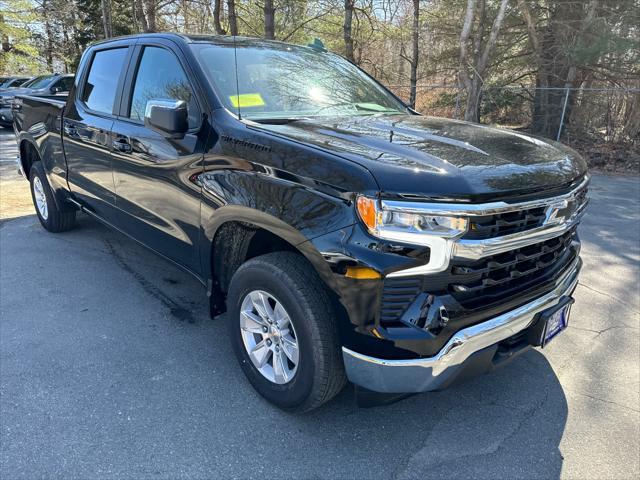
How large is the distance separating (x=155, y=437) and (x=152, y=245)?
156cm

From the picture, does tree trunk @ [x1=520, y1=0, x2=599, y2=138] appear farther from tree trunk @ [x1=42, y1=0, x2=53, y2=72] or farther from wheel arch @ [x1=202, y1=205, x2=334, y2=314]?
tree trunk @ [x1=42, y1=0, x2=53, y2=72]

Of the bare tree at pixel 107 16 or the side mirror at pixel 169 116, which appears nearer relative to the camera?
the side mirror at pixel 169 116

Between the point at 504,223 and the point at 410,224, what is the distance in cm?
43

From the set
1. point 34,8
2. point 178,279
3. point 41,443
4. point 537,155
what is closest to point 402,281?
point 537,155

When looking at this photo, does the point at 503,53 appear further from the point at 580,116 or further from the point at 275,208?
the point at 275,208

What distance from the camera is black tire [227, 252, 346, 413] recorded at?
2.18m

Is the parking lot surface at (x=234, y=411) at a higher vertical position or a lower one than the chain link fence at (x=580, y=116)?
lower

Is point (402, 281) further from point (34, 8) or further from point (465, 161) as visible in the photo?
point (34, 8)

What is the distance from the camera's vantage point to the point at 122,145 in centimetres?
348

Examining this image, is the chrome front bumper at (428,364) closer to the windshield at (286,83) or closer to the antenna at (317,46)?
the windshield at (286,83)

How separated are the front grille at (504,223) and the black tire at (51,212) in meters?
4.73

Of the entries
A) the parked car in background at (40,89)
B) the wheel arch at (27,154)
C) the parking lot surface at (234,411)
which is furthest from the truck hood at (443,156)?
the parked car in background at (40,89)

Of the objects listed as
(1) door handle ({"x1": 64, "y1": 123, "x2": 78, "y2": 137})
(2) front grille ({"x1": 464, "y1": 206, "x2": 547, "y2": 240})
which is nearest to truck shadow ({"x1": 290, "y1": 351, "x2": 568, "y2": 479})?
(2) front grille ({"x1": 464, "y1": 206, "x2": 547, "y2": 240})

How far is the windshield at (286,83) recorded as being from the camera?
2.89 m
